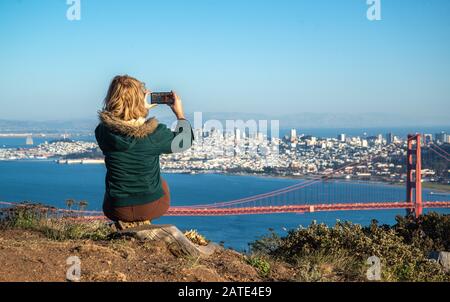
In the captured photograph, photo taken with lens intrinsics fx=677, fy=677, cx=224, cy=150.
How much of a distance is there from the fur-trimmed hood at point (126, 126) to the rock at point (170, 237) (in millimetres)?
542

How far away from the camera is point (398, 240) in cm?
498

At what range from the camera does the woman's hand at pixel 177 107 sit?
11.1 ft

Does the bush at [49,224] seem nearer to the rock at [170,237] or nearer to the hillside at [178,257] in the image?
the hillside at [178,257]

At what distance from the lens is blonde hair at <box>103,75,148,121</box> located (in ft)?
10.9

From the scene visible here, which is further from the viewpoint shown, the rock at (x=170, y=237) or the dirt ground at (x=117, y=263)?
the rock at (x=170, y=237)

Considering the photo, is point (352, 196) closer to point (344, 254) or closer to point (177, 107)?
point (344, 254)

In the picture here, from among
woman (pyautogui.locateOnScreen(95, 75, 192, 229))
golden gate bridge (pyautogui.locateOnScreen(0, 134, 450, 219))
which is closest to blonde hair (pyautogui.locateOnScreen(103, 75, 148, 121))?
woman (pyautogui.locateOnScreen(95, 75, 192, 229))

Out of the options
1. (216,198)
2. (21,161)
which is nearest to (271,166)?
(216,198)

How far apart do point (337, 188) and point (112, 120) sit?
4014 centimetres

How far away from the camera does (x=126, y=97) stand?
3.34 m

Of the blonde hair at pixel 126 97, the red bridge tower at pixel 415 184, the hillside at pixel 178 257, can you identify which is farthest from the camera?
the red bridge tower at pixel 415 184

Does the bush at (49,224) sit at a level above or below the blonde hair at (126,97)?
below
